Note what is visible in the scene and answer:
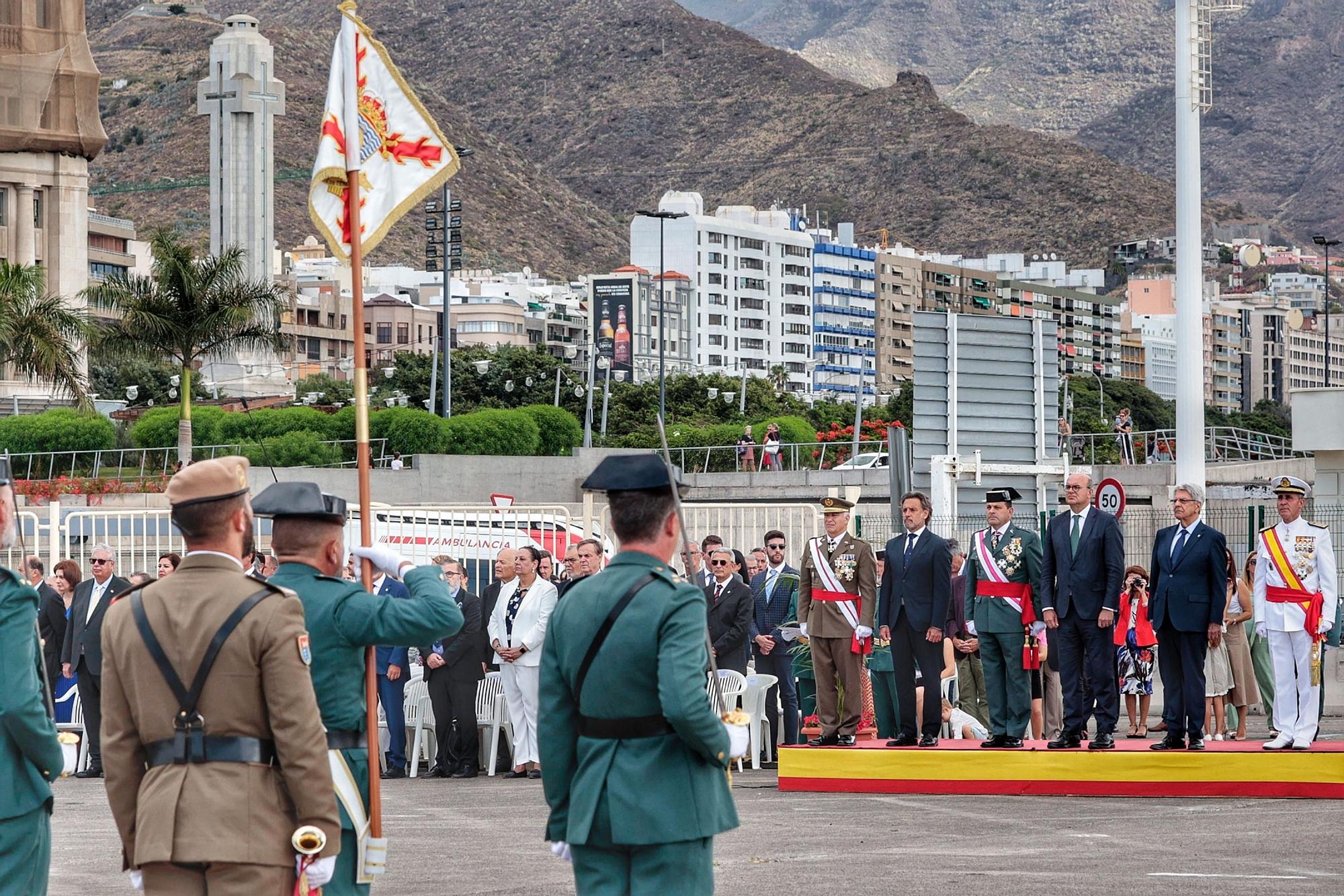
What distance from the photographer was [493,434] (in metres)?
→ 55.2

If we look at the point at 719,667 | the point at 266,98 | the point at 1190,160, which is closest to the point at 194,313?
the point at 1190,160

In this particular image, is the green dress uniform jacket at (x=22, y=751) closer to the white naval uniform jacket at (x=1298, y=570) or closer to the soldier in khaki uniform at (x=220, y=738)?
the soldier in khaki uniform at (x=220, y=738)

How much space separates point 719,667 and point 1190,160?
1271cm

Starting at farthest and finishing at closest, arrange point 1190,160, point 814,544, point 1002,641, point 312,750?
point 1190,160 → point 814,544 → point 1002,641 → point 312,750

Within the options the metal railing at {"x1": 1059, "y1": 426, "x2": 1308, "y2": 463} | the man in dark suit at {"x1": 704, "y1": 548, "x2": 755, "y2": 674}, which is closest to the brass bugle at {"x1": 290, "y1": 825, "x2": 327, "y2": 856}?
the man in dark suit at {"x1": 704, "y1": 548, "x2": 755, "y2": 674}

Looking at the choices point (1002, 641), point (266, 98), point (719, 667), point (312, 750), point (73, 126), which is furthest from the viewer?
point (266, 98)

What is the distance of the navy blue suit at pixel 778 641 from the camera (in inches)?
702

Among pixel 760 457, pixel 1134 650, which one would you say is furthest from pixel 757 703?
pixel 760 457

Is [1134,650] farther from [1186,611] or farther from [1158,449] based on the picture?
[1158,449]

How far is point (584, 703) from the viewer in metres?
6.00

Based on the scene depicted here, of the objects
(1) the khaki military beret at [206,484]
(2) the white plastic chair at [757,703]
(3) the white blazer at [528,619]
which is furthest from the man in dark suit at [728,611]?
(1) the khaki military beret at [206,484]

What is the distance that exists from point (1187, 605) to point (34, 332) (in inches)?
1153

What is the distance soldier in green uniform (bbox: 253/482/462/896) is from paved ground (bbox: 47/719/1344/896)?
11.5 ft

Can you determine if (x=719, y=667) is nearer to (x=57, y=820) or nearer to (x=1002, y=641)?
(x=1002, y=641)
